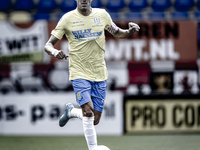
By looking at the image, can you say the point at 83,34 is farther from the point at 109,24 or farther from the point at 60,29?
the point at 109,24

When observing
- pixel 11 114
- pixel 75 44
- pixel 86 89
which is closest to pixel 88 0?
pixel 75 44

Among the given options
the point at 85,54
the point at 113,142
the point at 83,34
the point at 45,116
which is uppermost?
the point at 83,34

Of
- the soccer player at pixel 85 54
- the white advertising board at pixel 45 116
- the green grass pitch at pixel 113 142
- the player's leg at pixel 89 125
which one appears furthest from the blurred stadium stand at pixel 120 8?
the player's leg at pixel 89 125

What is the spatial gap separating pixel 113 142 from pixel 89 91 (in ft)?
6.57

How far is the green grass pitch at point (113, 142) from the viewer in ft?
14.8

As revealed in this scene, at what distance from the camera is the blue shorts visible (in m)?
3.10

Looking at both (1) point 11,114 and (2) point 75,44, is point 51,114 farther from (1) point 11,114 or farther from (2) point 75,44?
(2) point 75,44

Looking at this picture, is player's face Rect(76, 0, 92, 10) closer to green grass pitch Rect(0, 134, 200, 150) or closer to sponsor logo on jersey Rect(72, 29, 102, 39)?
sponsor logo on jersey Rect(72, 29, 102, 39)

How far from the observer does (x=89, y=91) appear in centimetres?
315

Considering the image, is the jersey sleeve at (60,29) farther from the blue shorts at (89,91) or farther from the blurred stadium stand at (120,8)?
the blurred stadium stand at (120,8)

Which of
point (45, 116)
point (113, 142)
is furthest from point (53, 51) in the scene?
point (45, 116)

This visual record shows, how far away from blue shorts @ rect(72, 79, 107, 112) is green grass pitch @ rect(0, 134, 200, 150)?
1.34 metres

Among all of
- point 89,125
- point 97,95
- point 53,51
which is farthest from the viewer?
point 97,95

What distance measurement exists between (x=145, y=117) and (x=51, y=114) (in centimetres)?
148
